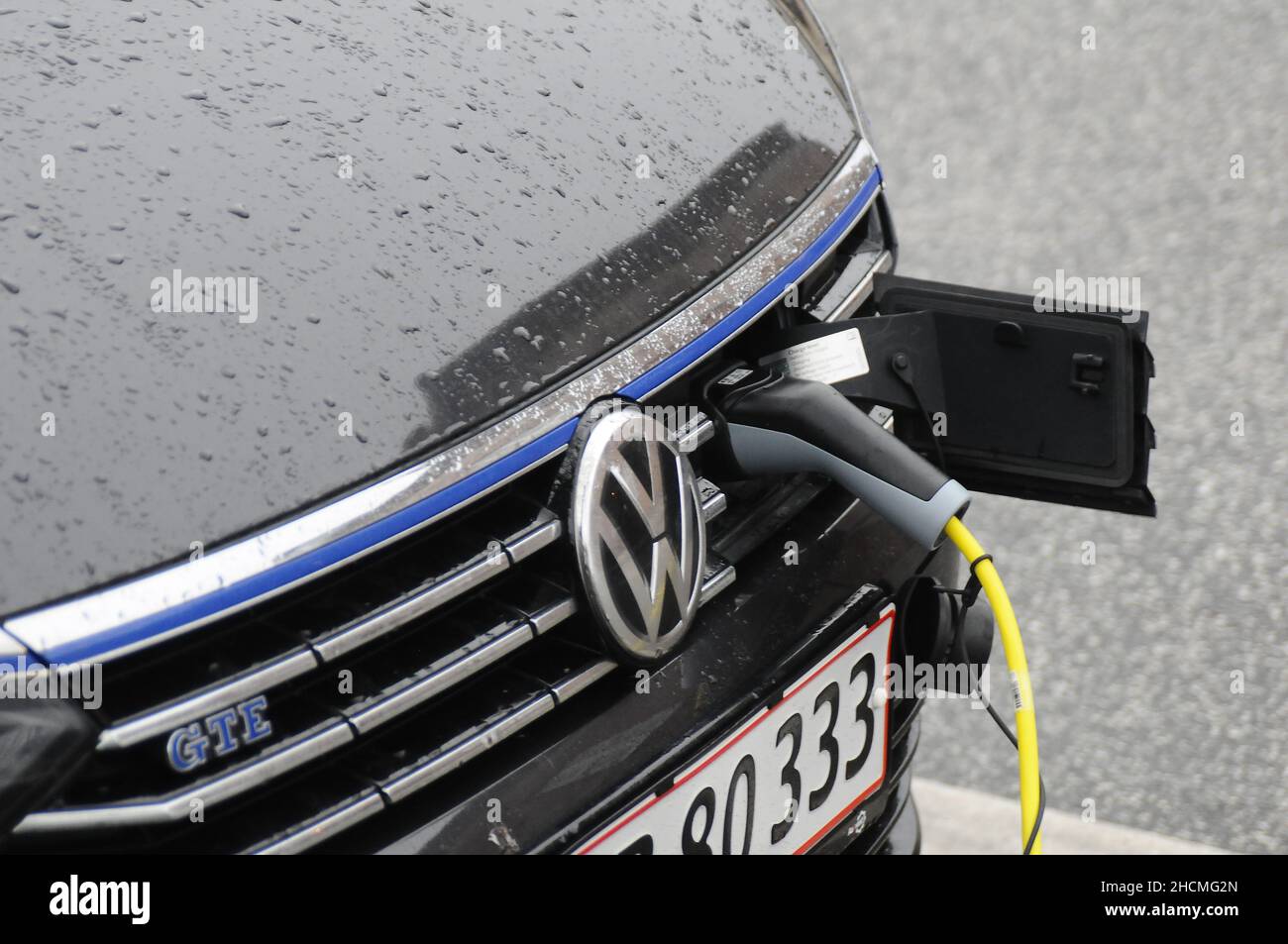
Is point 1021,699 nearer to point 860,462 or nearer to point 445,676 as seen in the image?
point 860,462

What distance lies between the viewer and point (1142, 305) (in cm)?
367

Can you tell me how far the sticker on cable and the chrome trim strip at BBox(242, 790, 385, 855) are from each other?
67 cm

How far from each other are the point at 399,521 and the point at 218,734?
222 mm

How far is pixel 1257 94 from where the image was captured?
4590 mm

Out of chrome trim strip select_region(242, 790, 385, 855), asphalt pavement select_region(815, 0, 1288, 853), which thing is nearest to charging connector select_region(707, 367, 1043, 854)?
chrome trim strip select_region(242, 790, 385, 855)

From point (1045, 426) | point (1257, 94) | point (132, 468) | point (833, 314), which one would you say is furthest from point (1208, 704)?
point (1257, 94)

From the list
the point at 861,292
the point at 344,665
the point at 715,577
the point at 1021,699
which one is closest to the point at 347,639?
the point at 344,665

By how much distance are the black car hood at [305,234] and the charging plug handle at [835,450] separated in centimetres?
14

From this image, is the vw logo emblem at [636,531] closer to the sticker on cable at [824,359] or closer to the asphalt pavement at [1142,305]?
the sticker on cable at [824,359]

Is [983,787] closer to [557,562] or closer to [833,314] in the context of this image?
[833,314]

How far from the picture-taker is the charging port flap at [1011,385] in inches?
66.1

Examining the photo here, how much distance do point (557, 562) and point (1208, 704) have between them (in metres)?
1.66

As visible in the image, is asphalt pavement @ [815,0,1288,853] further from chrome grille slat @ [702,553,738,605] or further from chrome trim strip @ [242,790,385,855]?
chrome trim strip @ [242,790,385,855]

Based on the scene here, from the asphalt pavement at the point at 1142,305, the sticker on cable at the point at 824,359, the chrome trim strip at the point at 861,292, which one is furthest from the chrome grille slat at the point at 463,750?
the asphalt pavement at the point at 1142,305
